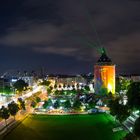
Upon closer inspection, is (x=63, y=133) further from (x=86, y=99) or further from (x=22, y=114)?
(x=86, y=99)

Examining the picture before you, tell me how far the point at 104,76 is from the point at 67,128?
15783mm

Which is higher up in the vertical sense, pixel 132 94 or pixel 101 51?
pixel 101 51

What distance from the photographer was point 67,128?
16797 mm

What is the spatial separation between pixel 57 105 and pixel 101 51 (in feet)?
36.8

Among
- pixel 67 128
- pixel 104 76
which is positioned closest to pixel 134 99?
pixel 67 128

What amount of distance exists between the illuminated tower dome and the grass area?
11273 millimetres

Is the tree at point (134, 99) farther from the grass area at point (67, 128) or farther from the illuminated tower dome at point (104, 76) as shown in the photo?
the illuminated tower dome at point (104, 76)

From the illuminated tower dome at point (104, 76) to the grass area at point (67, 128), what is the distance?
11273 mm

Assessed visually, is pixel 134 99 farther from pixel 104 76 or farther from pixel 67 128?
pixel 104 76

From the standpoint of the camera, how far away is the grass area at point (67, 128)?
14859 mm

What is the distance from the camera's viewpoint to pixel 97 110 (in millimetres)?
21609

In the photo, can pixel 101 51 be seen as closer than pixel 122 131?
No

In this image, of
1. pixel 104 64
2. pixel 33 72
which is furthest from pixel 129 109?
pixel 33 72

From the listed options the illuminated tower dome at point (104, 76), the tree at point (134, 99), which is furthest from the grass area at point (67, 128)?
the illuminated tower dome at point (104, 76)
